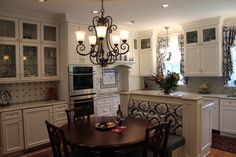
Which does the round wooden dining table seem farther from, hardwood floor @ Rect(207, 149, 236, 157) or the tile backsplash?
the tile backsplash

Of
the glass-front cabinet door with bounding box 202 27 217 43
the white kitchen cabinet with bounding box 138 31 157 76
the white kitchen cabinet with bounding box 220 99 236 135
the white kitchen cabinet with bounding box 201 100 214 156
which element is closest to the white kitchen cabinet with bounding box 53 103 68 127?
the white kitchen cabinet with bounding box 201 100 214 156

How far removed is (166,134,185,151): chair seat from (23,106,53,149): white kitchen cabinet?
8.05 feet

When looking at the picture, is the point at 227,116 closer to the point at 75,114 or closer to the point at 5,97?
the point at 75,114

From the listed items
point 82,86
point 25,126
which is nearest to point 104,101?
point 82,86

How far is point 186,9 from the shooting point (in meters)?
4.10

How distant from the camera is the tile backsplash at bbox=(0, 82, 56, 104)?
165 inches

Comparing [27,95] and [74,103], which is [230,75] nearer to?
[74,103]

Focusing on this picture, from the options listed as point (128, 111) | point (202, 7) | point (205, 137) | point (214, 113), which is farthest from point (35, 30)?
point (214, 113)

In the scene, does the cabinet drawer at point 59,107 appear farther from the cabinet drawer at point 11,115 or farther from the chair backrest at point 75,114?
the chair backrest at point 75,114

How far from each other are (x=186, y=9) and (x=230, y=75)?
208 cm

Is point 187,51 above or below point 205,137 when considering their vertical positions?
above

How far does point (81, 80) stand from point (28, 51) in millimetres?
1267

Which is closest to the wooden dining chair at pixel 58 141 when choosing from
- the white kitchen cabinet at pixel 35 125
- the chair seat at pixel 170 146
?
the chair seat at pixel 170 146

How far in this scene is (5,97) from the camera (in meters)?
4.04
